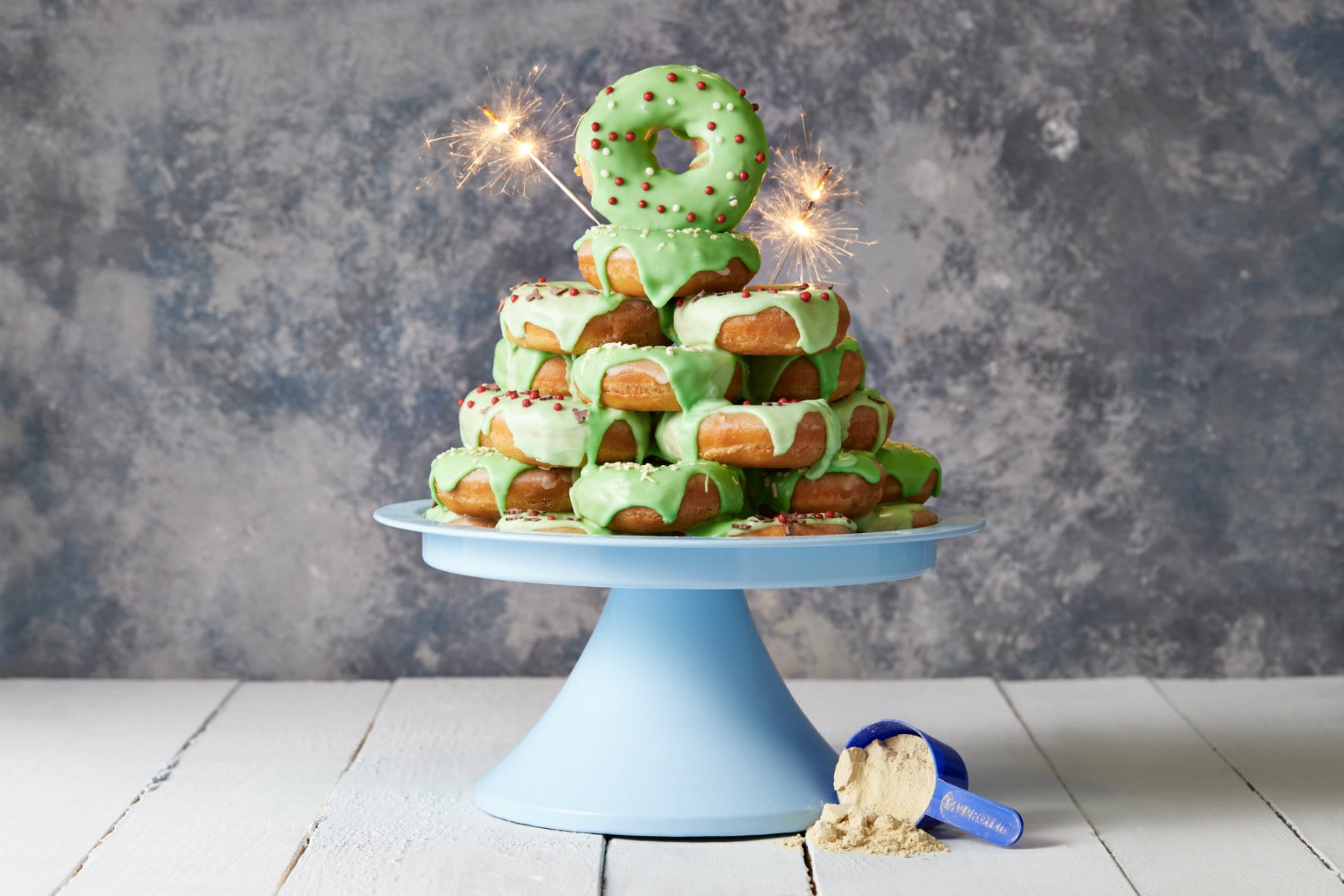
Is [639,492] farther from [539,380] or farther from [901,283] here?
[901,283]

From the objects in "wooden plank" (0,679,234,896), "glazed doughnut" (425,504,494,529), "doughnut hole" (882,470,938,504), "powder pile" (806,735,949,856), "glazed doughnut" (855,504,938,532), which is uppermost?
"doughnut hole" (882,470,938,504)

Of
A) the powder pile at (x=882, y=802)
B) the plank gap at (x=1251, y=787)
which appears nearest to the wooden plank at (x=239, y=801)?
the powder pile at (x=882, y=802)

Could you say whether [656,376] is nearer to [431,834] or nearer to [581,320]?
[581,320]

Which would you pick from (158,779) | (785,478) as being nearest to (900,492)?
(785,478)

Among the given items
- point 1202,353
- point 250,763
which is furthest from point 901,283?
point 250,763

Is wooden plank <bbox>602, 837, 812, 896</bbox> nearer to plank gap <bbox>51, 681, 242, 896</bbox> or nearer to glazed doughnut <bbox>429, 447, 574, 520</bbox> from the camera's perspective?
glazed doughnut <bbox>429, 447, 574, 520</bbox>

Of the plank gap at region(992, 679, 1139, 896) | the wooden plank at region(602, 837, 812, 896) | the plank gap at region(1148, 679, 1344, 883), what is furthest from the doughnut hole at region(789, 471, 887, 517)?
the plank gap at region(1148, 679, 1344, 883)
